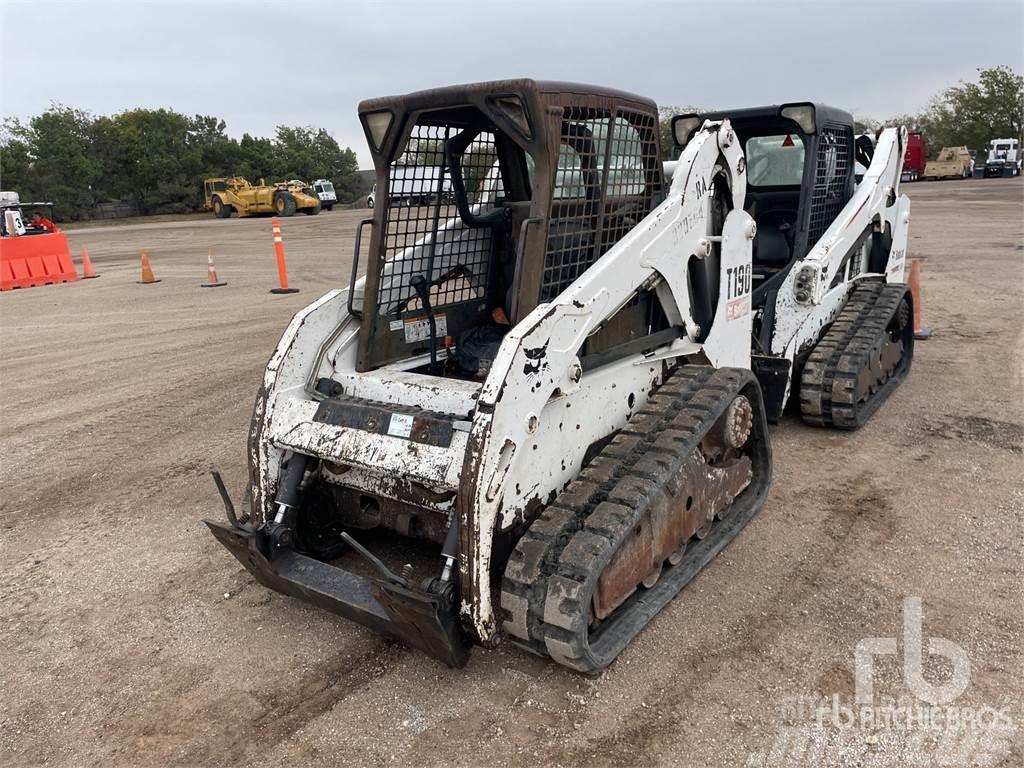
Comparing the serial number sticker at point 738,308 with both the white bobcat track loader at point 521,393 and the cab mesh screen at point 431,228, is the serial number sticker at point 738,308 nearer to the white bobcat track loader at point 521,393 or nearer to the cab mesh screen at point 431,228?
the white bobcat track loader at point 521,393

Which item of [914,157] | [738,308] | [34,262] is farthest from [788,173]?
[914,157]

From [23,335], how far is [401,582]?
957 centimetres

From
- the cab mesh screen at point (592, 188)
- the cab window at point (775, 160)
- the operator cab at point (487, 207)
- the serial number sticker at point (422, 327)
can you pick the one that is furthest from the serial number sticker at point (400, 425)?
the cab window at point (775, 160)

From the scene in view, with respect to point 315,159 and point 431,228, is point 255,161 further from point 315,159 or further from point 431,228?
point 431,228

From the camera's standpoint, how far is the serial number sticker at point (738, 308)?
14.9ft

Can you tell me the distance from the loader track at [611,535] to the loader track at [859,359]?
5.67 ft

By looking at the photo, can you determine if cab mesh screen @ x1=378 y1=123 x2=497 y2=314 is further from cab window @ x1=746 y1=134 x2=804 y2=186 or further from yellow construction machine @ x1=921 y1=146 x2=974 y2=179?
yellow construction machine @ x1=921 y1=146 x2=974 y2=179

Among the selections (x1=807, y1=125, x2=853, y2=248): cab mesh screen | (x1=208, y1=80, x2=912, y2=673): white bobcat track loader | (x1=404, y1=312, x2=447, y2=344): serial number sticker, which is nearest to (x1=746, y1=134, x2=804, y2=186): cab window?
(x1=807, y1=125, x2=853, y2=248): cab mesh screen

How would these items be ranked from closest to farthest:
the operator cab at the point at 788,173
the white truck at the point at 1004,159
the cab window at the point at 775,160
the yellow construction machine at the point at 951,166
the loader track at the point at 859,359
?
1. the loader track at the point at 859,359
2. the operator cab at the point at 788,173
3. the cab window at the point at 775,160
4. the white truck at the point at 1004,159
5. the yellow construction machine at the point at 951,166

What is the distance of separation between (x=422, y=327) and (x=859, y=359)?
3.23 m

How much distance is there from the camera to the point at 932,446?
209 inches

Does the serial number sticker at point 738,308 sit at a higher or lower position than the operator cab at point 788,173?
lower

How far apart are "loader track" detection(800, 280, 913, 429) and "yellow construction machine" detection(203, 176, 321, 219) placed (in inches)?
1302

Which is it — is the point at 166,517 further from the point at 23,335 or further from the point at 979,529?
the point at 23,335
